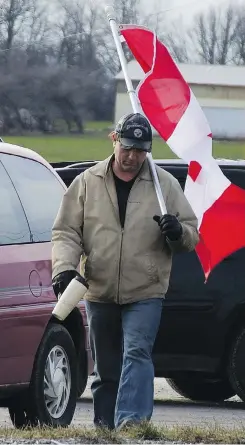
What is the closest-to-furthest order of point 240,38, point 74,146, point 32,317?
point 32,317, point 74,146, point 240,38

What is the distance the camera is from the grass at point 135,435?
624 cm

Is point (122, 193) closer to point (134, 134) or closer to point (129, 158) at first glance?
point (129, 158)

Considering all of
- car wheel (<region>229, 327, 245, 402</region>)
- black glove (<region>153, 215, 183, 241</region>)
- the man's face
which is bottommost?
car wheel (<region>229, 327, 245, 402</region>)

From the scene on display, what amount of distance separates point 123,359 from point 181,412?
2.96m

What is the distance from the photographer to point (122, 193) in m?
7.15

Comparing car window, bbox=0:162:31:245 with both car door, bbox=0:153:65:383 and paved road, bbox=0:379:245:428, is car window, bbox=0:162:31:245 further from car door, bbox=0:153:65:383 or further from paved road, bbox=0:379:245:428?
paved road, bbox=0:379:245:428

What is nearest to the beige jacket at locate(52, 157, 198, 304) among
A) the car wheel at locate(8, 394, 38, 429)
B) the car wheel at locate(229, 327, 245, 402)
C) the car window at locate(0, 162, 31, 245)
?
the car window at locate(0, 162, 31, 245)

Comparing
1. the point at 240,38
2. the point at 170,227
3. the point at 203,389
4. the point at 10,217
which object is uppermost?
the point at 170,227

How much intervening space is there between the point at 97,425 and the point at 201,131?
6.64ft

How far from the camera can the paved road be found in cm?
908

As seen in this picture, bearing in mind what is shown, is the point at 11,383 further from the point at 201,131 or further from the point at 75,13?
the point at 75,13

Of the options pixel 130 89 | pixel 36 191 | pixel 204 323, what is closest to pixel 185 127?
pixel 130 89

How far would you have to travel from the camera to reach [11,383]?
24.8ft

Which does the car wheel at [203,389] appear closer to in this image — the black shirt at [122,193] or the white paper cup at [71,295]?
the black shirt at [122,193]
